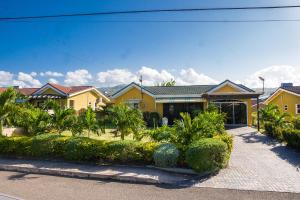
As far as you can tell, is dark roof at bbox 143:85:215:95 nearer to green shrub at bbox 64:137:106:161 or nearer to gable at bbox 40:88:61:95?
gable at bbox 40:88:61:95

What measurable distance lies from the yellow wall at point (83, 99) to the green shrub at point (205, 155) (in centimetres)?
3224

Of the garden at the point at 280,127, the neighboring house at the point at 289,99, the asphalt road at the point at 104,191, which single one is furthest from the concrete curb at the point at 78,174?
the neighboring house at the point at 289,99

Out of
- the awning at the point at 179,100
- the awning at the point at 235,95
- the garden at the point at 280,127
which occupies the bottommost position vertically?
the garden at the point at 280,127

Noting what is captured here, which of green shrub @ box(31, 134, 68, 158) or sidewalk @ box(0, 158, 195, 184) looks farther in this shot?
green shrub @ box(31, 134, 68, 158)

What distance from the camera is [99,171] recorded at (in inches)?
478

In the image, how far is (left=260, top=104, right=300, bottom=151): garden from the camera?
683 inches

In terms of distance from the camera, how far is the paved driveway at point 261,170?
34.6 ft

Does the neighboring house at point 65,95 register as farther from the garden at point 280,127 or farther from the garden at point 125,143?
the garden at point 280,127

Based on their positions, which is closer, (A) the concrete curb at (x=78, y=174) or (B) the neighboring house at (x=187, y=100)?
(A) the concrete curb at (x=78, y=174)

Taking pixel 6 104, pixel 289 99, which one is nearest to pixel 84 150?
pixel 6 104

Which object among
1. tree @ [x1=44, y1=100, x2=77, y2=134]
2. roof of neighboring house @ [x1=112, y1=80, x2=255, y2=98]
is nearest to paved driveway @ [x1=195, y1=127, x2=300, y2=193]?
tree @ [x1=44, y1=100, x2=77, y2=134]

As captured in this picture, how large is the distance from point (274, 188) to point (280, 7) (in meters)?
7.04

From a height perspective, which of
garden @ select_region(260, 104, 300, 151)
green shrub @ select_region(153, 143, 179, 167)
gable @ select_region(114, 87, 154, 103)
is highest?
gable @ select_region(114, 87, 154, 103)

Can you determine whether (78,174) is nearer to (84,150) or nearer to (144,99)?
(84,150)
